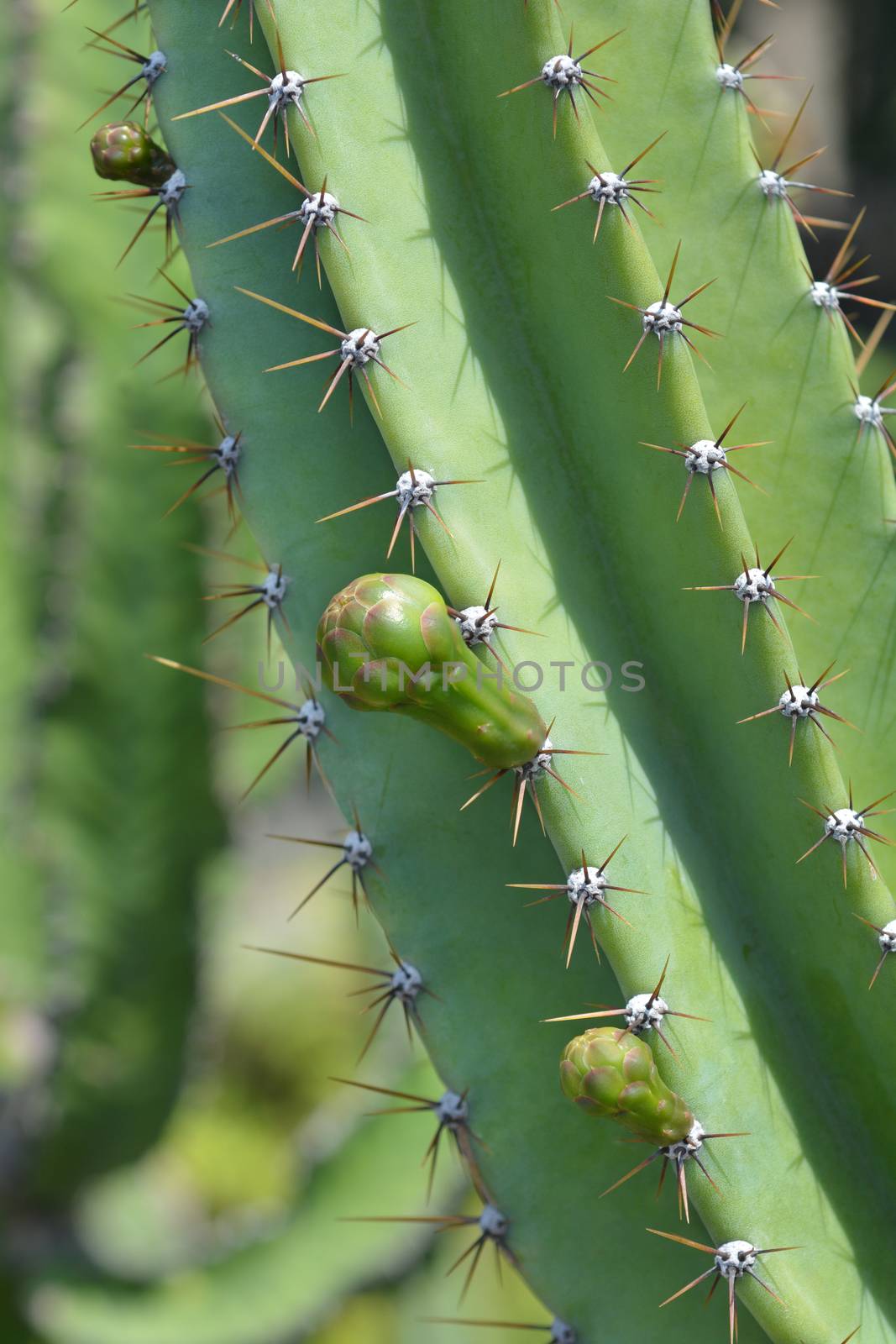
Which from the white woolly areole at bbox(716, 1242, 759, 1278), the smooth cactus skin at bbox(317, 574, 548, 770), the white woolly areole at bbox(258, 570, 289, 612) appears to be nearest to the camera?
the smooth cactus skin at bbox(317, 574, 548, 770)

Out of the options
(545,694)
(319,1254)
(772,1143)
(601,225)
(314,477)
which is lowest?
(319,1254)

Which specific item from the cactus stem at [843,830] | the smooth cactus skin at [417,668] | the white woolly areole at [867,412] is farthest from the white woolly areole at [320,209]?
the cactus stem at [843,830]

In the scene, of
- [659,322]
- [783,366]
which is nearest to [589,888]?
[659,322]

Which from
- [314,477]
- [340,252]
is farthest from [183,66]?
[314,477]

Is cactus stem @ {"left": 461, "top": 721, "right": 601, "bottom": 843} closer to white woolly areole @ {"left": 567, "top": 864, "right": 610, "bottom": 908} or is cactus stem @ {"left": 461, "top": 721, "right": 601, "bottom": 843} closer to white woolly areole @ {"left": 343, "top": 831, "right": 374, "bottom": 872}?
white woolly areole @ {"left": 567, "top": 864, "right": 610, "bottom": 908}

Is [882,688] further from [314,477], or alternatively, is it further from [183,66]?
[183,66]

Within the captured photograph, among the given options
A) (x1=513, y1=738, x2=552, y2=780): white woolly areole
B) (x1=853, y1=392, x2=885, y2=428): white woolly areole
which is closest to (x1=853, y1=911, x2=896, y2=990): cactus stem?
(x1=513, y1=738, x2=552, y2=780): white woolly areole
